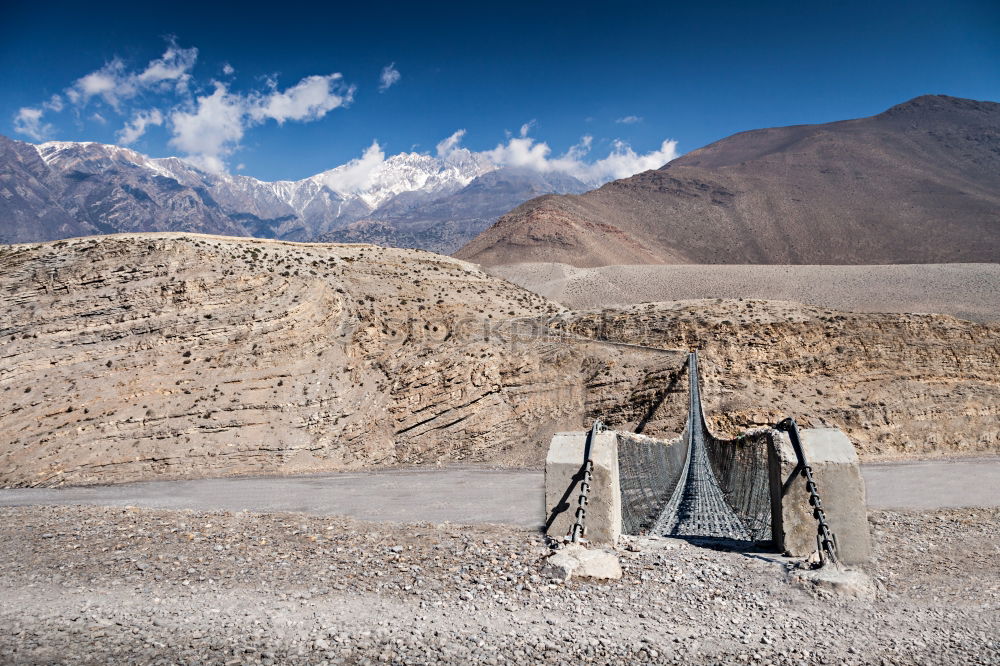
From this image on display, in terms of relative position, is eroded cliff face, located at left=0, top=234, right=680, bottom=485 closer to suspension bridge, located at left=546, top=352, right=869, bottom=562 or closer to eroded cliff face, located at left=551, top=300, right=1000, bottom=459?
eroded cliff face, located at left=551, top=300, right=1000, bottom=459

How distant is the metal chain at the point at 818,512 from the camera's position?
5.21 m

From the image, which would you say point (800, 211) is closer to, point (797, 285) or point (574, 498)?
point (797, 285)

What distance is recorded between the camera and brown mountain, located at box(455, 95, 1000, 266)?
91.8 m

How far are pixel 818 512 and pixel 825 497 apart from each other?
13.8 inches

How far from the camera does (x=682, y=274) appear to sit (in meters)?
62.7

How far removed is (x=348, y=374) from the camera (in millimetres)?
20203

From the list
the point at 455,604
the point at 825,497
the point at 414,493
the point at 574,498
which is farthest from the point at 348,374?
the point at 825,497

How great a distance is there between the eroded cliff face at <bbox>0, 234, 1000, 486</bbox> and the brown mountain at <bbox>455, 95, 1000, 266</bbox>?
61.7 meters

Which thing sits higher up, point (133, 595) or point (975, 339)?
point (975, 339)

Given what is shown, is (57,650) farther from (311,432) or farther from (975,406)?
(975,406)

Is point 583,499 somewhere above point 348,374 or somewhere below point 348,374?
below

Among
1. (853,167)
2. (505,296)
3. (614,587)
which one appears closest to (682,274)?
(505,296)

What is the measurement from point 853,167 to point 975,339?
132m

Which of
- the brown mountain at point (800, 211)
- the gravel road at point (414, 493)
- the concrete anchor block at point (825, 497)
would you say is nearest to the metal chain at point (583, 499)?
the concrete anchor block at point (825, 497)
